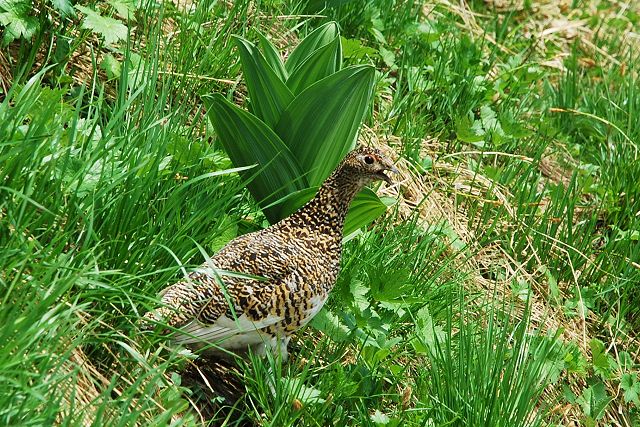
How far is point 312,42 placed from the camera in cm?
403

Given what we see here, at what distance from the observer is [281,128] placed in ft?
12.8

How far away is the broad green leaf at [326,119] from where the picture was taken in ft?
12.4

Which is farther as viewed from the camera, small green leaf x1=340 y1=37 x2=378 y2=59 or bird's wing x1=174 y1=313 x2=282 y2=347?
small green leaf x1=340 y1=37 x2=378 y2=59

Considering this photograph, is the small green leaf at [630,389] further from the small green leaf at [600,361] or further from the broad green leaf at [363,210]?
the broad green leaf at [363,210]

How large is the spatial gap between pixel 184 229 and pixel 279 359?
52cm

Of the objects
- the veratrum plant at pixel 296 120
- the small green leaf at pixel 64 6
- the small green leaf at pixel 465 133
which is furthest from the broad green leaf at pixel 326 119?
the small green leaf at pixel 465 133

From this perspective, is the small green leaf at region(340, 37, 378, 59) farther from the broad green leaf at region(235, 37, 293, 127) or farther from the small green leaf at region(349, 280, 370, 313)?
the small green leaf at region(349, 280, 370, 313)

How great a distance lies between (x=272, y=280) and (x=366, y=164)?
599 mm

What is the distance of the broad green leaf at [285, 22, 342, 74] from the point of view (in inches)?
158

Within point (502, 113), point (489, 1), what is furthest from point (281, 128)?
point (489, 1)

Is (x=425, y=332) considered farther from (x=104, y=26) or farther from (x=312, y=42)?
(x=104, y=26)

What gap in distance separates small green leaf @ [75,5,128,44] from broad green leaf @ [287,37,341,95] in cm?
71

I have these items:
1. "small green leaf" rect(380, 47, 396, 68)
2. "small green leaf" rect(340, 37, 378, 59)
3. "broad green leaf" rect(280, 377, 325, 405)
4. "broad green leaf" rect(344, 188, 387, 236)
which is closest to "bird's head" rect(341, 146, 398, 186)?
"broad green leaf" rect(344, 188, 387, 236)

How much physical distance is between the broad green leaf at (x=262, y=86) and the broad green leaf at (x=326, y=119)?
0.21 feet
